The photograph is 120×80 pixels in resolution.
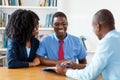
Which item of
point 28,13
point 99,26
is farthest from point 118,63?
point 28,13

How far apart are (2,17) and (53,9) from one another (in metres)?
0.85

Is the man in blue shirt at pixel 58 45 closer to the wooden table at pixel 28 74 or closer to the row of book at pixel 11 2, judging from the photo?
the wooden table at pixel 28 74

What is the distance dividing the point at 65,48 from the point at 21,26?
0.53 m

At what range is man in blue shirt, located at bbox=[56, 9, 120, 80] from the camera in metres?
1.51

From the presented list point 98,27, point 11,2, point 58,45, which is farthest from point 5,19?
point 98,27

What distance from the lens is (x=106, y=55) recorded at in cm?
151

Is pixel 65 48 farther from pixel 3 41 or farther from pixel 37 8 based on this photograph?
pixel 3 41

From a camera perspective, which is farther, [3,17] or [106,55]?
[3,17]

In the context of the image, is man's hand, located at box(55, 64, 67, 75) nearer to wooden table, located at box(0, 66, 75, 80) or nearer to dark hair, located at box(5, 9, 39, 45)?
wooden table, located at box(0, 66, 75, 80)

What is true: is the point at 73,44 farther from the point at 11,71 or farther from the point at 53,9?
the point at 53,9

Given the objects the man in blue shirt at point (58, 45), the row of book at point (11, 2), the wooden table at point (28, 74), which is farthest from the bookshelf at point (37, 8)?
the wooden table at point (28, 74)

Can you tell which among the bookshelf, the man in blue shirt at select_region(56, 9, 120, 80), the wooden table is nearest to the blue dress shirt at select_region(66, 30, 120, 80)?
the man in blue shirt at select_region(56, 9, 120, 80)

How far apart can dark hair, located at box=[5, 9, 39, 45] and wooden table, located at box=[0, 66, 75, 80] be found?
0.32 meters

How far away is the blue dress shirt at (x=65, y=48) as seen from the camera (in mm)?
2356
